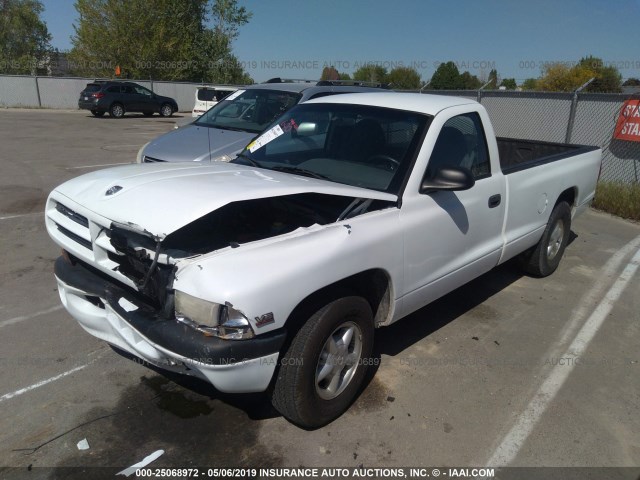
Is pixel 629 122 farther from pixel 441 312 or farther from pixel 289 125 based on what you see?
pixel 289 125

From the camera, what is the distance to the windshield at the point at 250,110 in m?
7.37

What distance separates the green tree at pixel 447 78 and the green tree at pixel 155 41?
28987mm

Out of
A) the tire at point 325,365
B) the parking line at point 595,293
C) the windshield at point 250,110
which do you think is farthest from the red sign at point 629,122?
the tire at point 325,365

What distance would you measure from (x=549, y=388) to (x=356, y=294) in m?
1.61

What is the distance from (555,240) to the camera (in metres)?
5.54

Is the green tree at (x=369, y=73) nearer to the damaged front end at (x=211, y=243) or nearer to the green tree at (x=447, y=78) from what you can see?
the green tree at (x=447, y=78)

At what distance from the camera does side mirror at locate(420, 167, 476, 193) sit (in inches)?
128

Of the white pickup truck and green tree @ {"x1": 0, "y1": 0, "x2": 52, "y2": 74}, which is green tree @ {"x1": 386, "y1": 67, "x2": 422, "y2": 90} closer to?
green tree @ {"x1": 0, "y1": 0, "x2": 52, "y2": 74}

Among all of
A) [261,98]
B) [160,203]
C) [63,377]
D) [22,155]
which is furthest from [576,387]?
[22,155]

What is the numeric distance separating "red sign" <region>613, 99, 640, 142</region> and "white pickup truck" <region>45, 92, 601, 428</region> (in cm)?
736

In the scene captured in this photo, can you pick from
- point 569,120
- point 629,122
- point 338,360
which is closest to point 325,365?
point 338,360

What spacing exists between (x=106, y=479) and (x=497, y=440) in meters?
2.16

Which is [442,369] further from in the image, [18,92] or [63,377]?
[18,92]

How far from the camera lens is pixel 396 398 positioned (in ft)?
10.9
